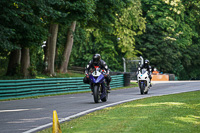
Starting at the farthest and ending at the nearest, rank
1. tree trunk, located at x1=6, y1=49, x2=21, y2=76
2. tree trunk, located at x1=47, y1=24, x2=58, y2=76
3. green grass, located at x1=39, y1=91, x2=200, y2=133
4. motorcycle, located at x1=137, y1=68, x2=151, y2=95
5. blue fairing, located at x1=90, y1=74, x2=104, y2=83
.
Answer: tree trunk, located at x1=47, y1=24, x2=58, y2=76, tree trunk, located at x1=6, y1=49, x2=21, y2=76, motorcycle, located at x1=137, y1=68, x2=151, y2=95, blue fairing, located at x1=90, y1=74, x2=104, y2=83, green grass, located at x1=39, y1=91, x2=200, y2=133

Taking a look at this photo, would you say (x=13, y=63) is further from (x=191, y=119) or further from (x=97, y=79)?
(x=191, y=119)

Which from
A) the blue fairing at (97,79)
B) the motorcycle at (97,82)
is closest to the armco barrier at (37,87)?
the motorcycle at (97,82)

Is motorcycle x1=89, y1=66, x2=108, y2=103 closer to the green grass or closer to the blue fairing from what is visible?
the blue fairing

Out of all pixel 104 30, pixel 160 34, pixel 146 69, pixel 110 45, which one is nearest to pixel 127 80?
pixel 104 30

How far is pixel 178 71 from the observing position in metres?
55.2

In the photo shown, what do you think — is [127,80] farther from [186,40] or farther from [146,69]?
[186,40]

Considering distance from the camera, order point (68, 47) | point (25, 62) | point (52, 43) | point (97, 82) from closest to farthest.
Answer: point (97, 82)
point (25, 62)
point (52, 43)
point (68, 47)

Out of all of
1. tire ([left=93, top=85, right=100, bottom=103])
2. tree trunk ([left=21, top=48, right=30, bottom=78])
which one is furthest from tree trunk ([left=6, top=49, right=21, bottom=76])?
tire ([left=93, top=85, right=100, bottom=103])

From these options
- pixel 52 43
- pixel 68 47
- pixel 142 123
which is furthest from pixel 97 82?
pixel 68 47

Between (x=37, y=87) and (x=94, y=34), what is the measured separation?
71.0 feet

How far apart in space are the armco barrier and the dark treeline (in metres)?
2.09

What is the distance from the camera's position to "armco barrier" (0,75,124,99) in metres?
19.8

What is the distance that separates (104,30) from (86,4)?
8.93m

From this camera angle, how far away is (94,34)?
42.9 m
